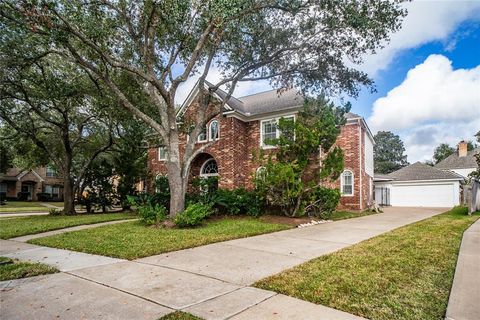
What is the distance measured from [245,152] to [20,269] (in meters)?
13.7

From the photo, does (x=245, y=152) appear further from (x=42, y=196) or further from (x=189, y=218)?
(x=42, y=196)

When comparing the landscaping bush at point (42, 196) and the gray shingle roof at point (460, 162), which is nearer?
the gray shingle roof at point (460, 162)

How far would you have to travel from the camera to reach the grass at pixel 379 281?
129 inches

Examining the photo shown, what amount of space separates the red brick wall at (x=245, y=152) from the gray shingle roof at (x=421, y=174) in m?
13.0

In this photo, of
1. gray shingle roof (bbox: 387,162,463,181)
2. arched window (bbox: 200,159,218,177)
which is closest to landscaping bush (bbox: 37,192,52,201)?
arched window (bbox: 200,159,218,177)

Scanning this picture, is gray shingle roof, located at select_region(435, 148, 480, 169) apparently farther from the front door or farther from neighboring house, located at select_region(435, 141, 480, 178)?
the front door

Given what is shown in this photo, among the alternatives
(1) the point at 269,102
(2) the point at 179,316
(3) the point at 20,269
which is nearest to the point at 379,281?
(2) the point at 179,316

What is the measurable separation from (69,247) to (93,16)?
7.09 metres

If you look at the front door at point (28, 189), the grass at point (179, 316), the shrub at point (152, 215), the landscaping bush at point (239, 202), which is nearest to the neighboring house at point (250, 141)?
the landscaping bush at point (239, 202)

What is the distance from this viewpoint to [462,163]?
38.8 meters

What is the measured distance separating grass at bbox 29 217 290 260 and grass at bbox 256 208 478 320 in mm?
3036

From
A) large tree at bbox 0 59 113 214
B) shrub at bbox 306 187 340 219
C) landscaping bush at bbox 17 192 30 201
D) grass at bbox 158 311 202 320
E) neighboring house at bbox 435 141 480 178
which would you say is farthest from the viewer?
neighboring house at bbox 435 141 480 178

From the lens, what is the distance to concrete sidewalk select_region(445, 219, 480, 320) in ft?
10.1

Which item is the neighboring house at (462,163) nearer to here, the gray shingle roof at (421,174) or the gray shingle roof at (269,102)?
the gray shingle roof at (421,174)
